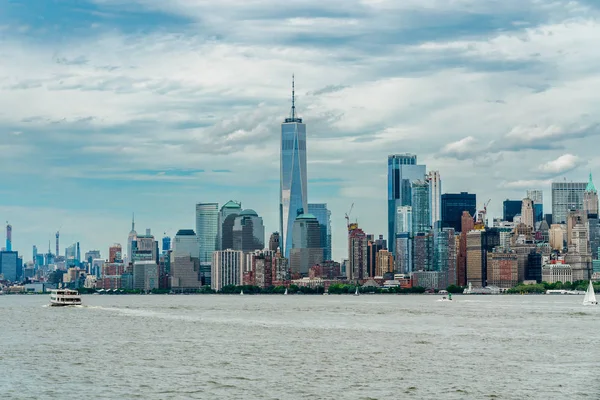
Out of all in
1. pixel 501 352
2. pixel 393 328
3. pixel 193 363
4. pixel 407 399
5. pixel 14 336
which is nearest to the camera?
pixel 407 399

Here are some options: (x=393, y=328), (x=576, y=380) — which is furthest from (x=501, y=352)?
(x=393, y=328)

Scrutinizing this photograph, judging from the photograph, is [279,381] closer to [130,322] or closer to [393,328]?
[393,328]

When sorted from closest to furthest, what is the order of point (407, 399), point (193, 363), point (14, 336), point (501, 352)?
1. point (407, 399)
2. point (193, 363)
3. point (501, 352)
4. point (14, 336)

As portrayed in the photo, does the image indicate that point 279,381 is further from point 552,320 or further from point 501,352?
point 552,320

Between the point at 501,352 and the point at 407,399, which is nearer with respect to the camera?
the point at 407,399

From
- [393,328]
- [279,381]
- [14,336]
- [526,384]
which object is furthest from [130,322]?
[526,384]

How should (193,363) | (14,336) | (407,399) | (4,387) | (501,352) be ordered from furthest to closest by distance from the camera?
(14,336) < (501,352) < (193,363) < (4,387) < (407,399)
